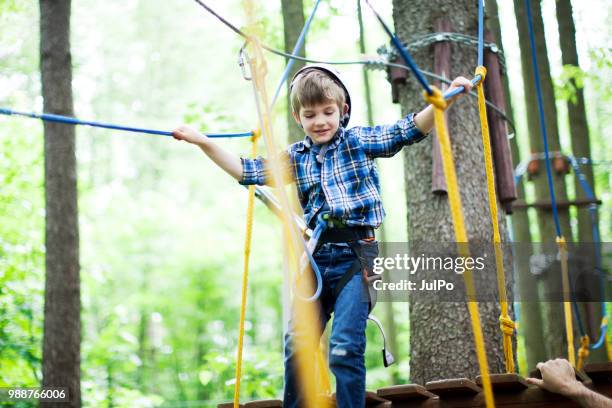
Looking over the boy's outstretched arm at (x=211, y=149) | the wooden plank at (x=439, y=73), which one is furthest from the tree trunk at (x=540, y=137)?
the boy's outstretched arm at (x=211, y=149)

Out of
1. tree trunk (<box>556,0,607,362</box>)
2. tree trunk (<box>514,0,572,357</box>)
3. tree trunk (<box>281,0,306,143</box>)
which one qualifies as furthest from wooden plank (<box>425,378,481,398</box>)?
tree trunk (<box>556,0,607,362</box>)

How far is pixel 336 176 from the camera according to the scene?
2.42 m

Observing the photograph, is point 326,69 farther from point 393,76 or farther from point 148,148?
point 148,148

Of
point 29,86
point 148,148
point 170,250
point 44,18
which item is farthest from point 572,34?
point 148,148

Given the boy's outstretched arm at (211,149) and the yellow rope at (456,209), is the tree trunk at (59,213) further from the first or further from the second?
the yellow rope at (456,209)

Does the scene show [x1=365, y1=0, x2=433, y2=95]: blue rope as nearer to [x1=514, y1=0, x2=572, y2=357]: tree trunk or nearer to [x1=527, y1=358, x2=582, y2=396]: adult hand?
[x1=527, y1=358, x2=582, y2=396]: adult hand

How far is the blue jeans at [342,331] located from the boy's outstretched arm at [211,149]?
16.2 inches

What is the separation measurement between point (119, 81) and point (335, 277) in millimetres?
14019

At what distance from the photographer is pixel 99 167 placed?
15047mm

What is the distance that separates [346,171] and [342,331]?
1.83 ft

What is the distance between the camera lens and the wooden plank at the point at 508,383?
2469mm

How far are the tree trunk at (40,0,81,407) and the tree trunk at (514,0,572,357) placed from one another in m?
3.86

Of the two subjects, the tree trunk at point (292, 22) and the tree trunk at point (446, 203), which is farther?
the tree trunk at point (292, 22)

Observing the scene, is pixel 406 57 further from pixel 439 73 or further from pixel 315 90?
pixel 439 73
